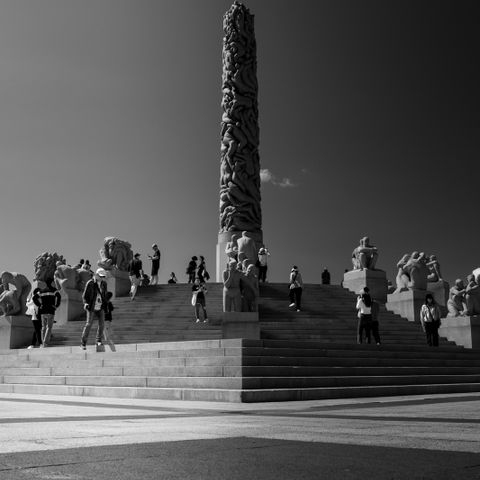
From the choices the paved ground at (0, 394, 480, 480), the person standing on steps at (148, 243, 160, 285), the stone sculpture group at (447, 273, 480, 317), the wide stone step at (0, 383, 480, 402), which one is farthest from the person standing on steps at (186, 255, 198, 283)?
the paved ground at (0, 394, 480, 480)

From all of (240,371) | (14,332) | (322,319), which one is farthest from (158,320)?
(240,371)

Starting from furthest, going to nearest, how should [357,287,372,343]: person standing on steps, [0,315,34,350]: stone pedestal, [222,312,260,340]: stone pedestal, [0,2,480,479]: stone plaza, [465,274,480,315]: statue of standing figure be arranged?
[465,274,480,315]: statue of standing figure < [0,315,34,350]: stone pedestal < [222,312,260,340]: stone pedestal < [357,287,372,343]: person standing on steps < [0,2,480,479]: stone plaza

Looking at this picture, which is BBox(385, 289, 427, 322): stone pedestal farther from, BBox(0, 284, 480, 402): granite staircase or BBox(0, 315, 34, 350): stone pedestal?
BBox(0, 315, 34, 350): stone pedestal

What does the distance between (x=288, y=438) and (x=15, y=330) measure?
17.1m

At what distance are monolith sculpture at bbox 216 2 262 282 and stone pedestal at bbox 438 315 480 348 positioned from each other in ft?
50.1

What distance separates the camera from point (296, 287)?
74.2 ft

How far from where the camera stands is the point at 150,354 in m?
13.6

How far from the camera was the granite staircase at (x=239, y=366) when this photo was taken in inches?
456

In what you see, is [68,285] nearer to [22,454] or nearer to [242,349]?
[242,349]

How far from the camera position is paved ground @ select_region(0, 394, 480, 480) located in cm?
320

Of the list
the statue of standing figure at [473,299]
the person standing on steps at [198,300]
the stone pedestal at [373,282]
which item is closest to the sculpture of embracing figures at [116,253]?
the person standing on steps at [198,300]

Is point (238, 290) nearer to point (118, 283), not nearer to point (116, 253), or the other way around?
point (118, 283)

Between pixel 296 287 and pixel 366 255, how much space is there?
5.96 m

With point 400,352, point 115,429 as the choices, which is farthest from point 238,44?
point 115,429
